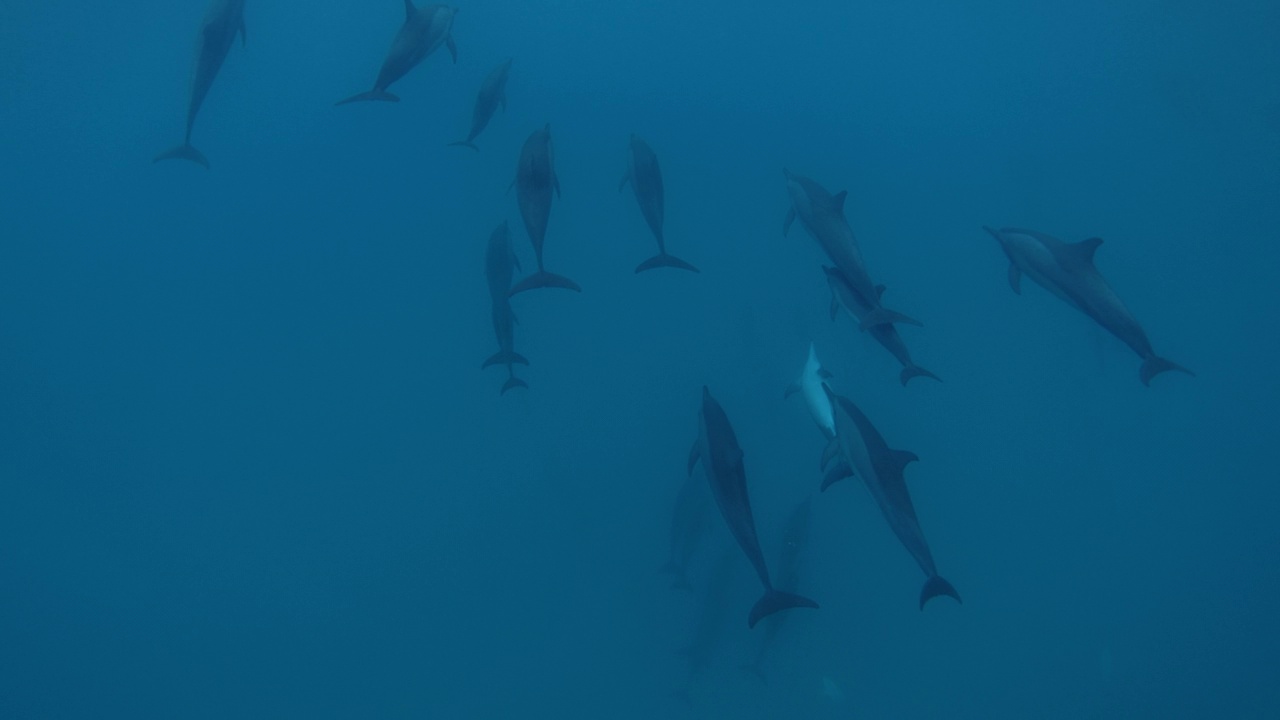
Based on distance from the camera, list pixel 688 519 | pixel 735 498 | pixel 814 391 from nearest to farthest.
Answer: pixel 735 498 → pixel 814 391 → pixel 688 519

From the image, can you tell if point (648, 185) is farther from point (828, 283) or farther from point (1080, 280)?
point (1080, 280)

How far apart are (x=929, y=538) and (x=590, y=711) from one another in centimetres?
393

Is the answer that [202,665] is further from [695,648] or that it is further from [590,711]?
[695,648]

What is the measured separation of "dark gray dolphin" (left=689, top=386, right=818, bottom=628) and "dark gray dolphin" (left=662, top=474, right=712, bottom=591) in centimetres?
212

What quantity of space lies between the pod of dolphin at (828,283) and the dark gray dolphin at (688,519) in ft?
4.13

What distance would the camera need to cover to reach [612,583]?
7.47 meters

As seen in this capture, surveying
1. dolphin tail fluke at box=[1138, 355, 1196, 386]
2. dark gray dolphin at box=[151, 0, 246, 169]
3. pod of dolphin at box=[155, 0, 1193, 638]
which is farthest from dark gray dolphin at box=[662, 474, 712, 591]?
dark gray dolphin at box=[151, 0, 246, 169]

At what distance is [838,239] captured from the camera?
4211 millimetres

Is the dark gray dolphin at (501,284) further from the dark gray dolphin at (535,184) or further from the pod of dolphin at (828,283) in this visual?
the dark gray dolphin at (535,184)

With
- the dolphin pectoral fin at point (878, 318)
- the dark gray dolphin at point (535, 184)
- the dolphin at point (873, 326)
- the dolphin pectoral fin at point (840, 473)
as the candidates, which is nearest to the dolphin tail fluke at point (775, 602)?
the dolphin pectoral fin at point (840, 473)

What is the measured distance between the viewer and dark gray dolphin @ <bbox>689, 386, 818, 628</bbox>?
3.92m

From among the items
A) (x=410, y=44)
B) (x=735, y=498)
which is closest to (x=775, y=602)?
(x=735, y=498)

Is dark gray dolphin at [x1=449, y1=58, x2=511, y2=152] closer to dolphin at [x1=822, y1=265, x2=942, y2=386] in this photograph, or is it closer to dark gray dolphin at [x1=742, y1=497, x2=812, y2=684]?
dolphin at [x1=822, y1=265, x2=942, y2=386]

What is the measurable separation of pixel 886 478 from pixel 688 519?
2921 millimetres
